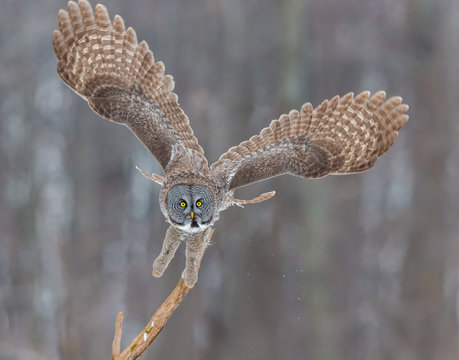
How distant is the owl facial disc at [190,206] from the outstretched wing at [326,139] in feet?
1.08

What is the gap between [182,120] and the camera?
2635 millimetres

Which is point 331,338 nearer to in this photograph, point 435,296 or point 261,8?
point 435,296

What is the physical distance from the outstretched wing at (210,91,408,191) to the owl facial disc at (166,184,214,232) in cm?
33

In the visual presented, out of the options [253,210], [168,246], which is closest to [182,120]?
[168,246]

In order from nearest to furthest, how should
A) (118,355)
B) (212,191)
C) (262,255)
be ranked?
(212,191)
(118,355)
(262,255)

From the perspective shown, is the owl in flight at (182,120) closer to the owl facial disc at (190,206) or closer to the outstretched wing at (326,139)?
the outstretched wing at (326,139)

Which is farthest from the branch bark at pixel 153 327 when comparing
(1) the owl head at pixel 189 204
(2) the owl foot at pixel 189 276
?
A: (1) the owl head at pixel 189 204

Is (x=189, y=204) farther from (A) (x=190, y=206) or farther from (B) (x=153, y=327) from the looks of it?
(B) (x=153, y=327)

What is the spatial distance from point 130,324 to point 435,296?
238 cm

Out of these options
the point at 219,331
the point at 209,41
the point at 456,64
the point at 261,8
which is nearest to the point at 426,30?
the point at 456,64

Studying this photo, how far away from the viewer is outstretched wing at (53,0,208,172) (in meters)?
2.51

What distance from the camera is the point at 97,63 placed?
2.58 metres

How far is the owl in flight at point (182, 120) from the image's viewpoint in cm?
250

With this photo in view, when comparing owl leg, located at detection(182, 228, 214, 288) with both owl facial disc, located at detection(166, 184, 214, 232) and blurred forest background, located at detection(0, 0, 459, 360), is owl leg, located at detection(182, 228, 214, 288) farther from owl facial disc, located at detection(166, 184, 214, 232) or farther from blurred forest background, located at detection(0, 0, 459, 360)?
blurred forest background, located at detection(0, 0, 459, 360)
